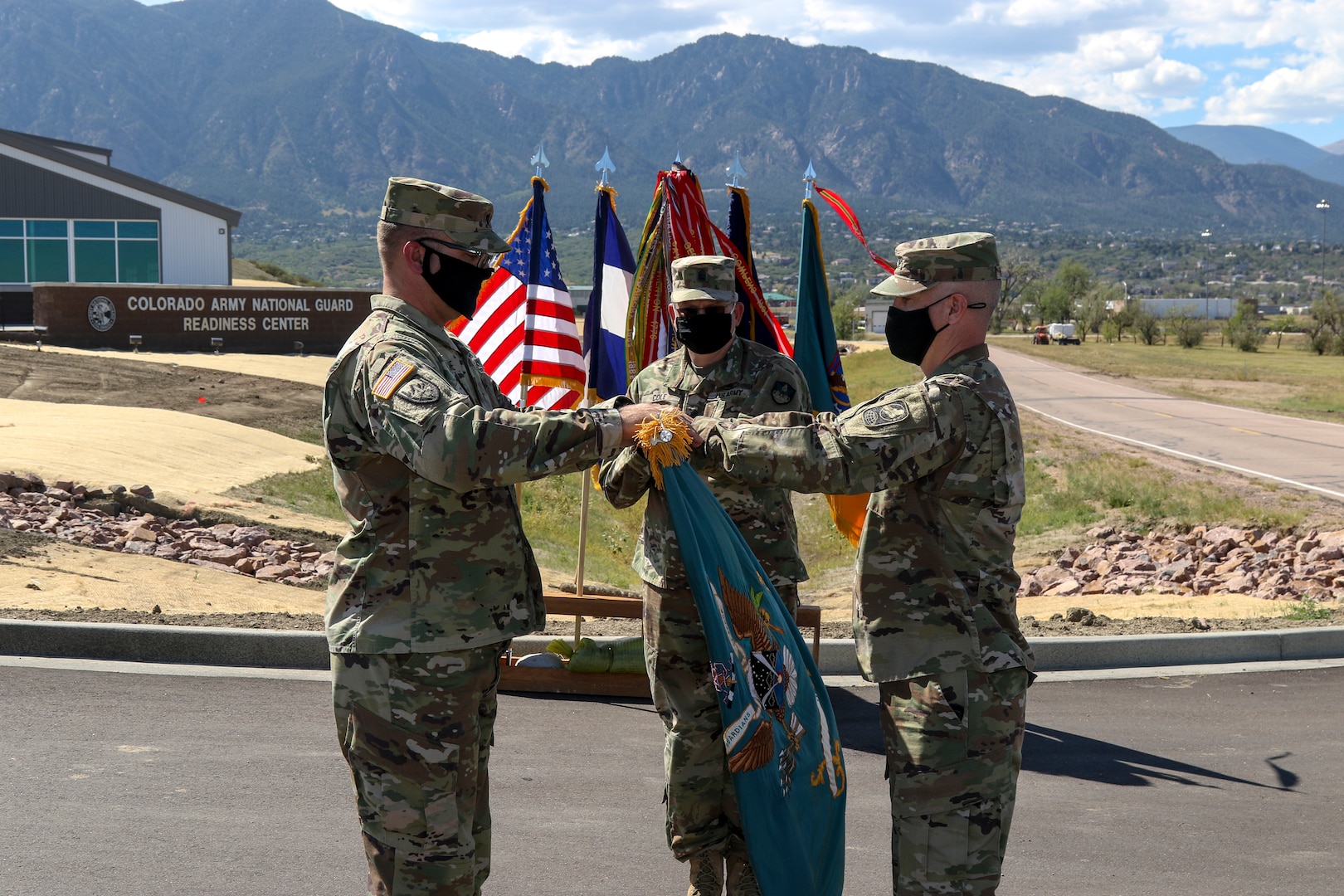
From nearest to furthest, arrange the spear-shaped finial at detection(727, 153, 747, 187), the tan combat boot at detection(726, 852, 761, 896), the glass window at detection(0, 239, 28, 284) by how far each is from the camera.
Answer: the tan combat boot at detection(726, 852, 761, 896) < the spear-shaped finial at detection(727, 153, 747, 187) < the glass window at detection(0, 239, 28, 284)

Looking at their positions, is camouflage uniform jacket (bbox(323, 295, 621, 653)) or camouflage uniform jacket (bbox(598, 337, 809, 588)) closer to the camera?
camouflage uniform jacket (bbox(323, 295, 621, 653))

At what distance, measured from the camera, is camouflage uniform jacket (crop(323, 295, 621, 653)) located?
3.20 m

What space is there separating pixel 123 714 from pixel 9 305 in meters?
35.6

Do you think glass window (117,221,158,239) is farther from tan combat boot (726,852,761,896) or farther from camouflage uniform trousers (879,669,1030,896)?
camouflage uniform trousers (879,669,1030,896)

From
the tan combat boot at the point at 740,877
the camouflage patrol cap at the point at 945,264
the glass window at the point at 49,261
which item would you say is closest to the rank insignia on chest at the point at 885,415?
the camouflage patrol cap at the point at 945,264

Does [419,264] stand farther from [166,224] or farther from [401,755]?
[166,224]

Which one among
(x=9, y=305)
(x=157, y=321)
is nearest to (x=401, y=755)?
(x=157, y=321)

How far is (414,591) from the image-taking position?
345 centimetres

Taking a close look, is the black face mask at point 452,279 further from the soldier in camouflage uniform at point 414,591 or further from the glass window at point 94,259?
the glass window at point 94,259

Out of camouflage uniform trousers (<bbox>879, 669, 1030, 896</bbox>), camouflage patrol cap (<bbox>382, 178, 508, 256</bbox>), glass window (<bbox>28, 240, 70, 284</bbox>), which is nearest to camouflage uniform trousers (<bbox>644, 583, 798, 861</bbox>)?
camouflage uniform trousers (<bbox>879, 669, 1030, 896</bbox>)

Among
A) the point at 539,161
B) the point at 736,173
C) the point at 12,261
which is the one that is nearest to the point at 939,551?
the point at 736,173

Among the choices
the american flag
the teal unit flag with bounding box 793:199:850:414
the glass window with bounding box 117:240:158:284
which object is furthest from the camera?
the glass window with bounding box 117:240:158:284

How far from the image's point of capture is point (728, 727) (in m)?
3.97

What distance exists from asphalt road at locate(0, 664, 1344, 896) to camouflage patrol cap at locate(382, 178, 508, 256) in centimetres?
258
